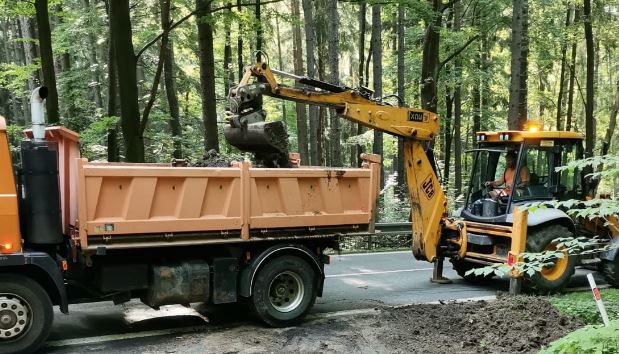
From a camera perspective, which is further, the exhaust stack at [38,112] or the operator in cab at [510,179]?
the operator in cab at [510,179]

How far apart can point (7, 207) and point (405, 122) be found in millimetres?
5655

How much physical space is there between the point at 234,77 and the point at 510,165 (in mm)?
20335

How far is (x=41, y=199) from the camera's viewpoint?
5824 millimetres

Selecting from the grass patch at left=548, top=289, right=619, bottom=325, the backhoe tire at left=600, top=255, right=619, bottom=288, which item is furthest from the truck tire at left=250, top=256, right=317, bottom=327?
the backhoe tire at left=600, top=255, right=619, bottom=288

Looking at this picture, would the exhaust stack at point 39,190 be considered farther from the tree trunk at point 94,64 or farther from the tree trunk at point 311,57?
the tree trunk at point 94,64

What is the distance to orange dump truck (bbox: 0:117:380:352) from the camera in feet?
18.5

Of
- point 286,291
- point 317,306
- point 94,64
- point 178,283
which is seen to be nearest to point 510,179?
point 317,306

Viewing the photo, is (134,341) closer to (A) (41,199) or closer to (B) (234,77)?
(A) (41,199)

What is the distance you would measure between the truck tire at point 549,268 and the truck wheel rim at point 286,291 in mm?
4067

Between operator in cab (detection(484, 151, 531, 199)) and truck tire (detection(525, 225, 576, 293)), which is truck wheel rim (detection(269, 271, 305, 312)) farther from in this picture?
operator in cab (detection(484, 151, 531, 199))

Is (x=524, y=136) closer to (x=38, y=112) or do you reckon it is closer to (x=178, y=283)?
(x=178, y=283)

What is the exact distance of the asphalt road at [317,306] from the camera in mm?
6551

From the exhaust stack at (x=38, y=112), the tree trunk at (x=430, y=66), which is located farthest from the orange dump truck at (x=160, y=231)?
the tree trunk at (x=430, y=66)

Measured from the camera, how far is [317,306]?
26.5ft
